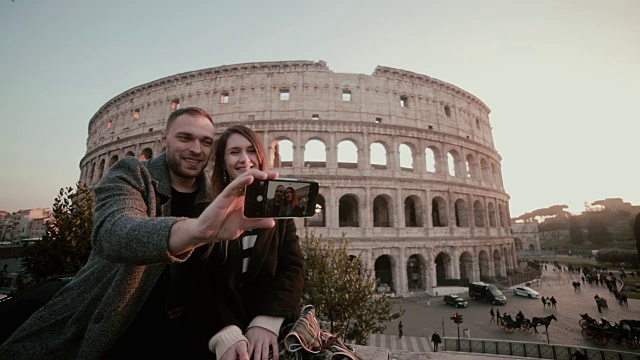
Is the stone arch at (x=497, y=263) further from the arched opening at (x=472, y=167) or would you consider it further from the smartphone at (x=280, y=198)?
the smartphone at (x=280, y=198)

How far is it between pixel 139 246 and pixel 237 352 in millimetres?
1015

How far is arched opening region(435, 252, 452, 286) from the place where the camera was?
69.8ft

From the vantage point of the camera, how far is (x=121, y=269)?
1.51 metres

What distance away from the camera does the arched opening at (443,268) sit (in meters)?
21.3

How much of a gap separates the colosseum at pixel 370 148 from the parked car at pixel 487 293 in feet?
5.18

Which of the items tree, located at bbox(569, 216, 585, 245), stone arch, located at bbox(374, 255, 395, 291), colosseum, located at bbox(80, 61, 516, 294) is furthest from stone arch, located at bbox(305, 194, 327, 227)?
tree, located at bbox(569, 216, 585, 245)

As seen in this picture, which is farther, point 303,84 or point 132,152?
point 132,152

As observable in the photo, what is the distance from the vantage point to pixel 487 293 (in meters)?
18.9

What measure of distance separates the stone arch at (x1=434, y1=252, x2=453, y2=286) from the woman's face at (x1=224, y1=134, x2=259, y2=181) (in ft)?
75.6

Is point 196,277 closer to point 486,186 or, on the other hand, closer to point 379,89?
point 379,89

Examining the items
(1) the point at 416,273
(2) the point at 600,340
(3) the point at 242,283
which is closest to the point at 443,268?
(1) the point at 416,273

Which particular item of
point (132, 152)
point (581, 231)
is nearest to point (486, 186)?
point (132, 152)

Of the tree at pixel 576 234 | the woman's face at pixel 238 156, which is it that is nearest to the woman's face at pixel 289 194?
the woman's face at pixel 238 156

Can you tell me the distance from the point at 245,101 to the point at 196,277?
21991 mm
